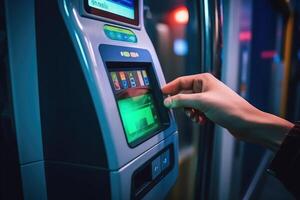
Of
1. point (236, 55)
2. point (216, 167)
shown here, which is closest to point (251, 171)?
point (216, 167)

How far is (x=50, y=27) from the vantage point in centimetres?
68

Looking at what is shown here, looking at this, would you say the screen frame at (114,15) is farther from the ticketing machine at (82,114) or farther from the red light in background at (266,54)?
the red light in background at (266,54)

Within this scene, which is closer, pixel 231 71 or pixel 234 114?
pixel 234 114

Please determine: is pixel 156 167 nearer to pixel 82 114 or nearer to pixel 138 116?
pixel 138 116

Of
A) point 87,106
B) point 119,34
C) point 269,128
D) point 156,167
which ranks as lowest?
point 156,167

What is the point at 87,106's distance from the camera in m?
0.65

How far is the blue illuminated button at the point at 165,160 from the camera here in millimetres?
904

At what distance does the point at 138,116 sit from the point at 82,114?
0.71 ft

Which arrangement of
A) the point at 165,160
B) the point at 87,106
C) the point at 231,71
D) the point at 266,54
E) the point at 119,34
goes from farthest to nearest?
1. the point at 266,54
2. the point at 231,71
3. the point at 165,160
4. the point at 119,34
5. the point at 87,106

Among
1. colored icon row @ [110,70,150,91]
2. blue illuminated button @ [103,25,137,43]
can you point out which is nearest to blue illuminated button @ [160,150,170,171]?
colored icon row @ [110,70,150,91]

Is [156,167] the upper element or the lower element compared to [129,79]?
lower

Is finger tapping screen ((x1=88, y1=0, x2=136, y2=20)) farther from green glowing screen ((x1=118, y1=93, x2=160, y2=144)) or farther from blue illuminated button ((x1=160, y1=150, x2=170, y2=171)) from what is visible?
blue illuminated button ((x1=160, y1=150, x2=170, y2=171))

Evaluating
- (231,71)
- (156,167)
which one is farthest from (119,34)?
(231,71)

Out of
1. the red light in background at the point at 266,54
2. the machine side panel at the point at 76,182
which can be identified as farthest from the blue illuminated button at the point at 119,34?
the red light in background at the point at 266,54
